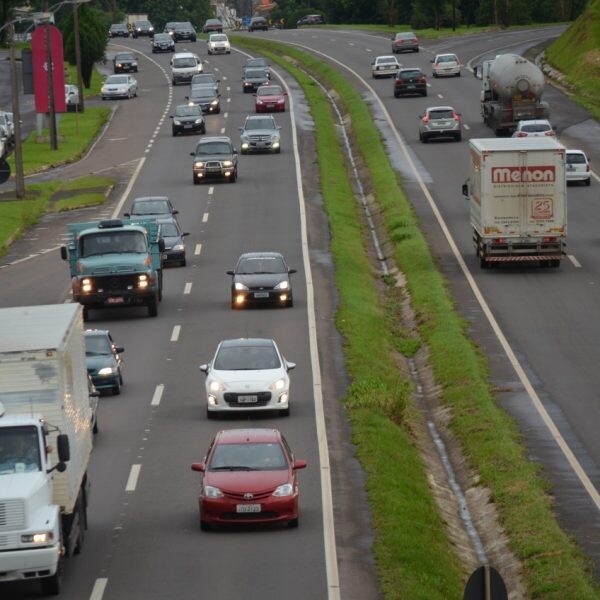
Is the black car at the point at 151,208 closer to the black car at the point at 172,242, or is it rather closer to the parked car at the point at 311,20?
the black car at the point at 172,242

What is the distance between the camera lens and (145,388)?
37.7 m

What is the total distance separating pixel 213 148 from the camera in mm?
73125

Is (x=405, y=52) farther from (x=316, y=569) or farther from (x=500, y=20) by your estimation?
(x=316, y=569)

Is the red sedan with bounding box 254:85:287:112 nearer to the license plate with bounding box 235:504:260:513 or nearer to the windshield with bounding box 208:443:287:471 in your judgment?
the windshield with bounding box 208:443:287:471

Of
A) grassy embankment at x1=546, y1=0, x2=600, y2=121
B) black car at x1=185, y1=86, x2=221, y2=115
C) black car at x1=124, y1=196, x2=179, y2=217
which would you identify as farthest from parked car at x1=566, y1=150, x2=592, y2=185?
black car at x1=185, y1=86, x2=221, y2=115

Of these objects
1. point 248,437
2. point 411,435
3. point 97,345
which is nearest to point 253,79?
point 97,345

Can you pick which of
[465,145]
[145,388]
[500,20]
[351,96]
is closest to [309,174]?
[465,145]

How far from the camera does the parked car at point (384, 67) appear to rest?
109 m

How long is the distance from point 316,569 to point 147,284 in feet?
75.7

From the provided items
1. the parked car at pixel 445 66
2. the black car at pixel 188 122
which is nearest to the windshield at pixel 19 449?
the black car at pixel 188 122

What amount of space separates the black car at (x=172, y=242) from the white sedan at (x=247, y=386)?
19.6m

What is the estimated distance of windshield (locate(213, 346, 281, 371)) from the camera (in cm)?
3478

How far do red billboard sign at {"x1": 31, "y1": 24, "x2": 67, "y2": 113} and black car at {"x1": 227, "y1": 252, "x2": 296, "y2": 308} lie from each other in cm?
3955

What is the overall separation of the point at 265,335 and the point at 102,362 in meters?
7.86
